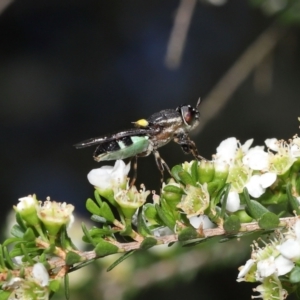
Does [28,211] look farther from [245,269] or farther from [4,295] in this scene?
[245,269]

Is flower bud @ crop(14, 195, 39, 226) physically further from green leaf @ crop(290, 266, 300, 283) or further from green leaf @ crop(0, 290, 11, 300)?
green leaf @ crop(290, 266, 300, 283)

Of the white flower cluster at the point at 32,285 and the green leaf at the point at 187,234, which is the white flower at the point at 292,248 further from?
the white flower cluster at the point at 32,285

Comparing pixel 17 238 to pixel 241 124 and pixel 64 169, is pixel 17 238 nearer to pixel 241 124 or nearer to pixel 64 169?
pixel 241 124

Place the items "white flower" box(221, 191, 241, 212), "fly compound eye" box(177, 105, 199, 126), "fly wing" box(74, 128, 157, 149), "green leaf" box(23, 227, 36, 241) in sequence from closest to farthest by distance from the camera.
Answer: "green leaf" box(23, 227, 36, 241) < "white flower" box(221, 191, 241, 212) < "fly wing" box(74, 128, 157, 149) < "fly compound eye" box(177, 105, 199, 126)

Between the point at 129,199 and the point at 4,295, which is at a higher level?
the point at 129,199

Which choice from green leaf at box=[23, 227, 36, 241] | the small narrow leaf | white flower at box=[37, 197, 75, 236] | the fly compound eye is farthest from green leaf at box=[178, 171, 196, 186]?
the fly compound eye

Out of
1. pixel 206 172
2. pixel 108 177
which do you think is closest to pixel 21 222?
pixel 108 177

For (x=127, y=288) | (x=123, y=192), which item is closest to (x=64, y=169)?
(x=127, y=288)
